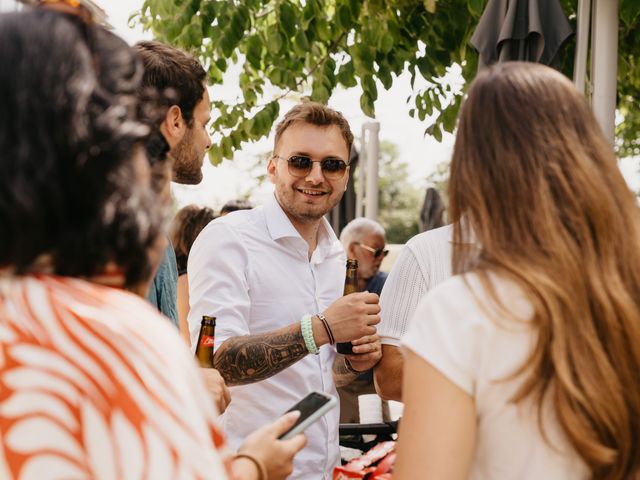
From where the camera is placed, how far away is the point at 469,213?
147cm

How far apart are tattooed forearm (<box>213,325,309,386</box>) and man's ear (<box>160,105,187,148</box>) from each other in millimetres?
798

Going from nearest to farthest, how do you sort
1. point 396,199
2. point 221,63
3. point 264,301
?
point 264,301
point 221,63
point 396,199

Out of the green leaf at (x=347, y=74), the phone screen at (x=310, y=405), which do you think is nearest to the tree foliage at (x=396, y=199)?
the green leaf at (x=347, y=74)

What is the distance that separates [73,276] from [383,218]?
72847 mm

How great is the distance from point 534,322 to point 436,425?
262mm

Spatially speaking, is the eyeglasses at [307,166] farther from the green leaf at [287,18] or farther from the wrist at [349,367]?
the green leaf at [287,18]

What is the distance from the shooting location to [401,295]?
2.50m

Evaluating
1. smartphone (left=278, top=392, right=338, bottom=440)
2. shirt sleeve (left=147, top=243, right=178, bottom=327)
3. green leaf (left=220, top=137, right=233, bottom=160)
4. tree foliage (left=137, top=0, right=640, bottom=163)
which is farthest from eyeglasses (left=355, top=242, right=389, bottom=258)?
smartphone (left=278, top=392, right=338, bottom=440)

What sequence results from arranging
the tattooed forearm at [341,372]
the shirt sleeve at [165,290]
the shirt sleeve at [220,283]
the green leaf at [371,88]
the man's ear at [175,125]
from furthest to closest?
1. the green leaf at [371,88]
2. the tattooed forearm at [341,372]
3. the shirt sleeve at [220,283]
4. the man's ear at [175,125]
5. the shirt sleeve at [165,290]

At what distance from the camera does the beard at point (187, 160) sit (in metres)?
2.53

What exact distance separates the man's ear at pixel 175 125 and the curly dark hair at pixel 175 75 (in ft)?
0.07

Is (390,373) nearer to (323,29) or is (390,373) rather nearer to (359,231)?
(323,29)

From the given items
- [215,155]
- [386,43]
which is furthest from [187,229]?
[386,43]

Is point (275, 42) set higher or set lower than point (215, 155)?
higher
